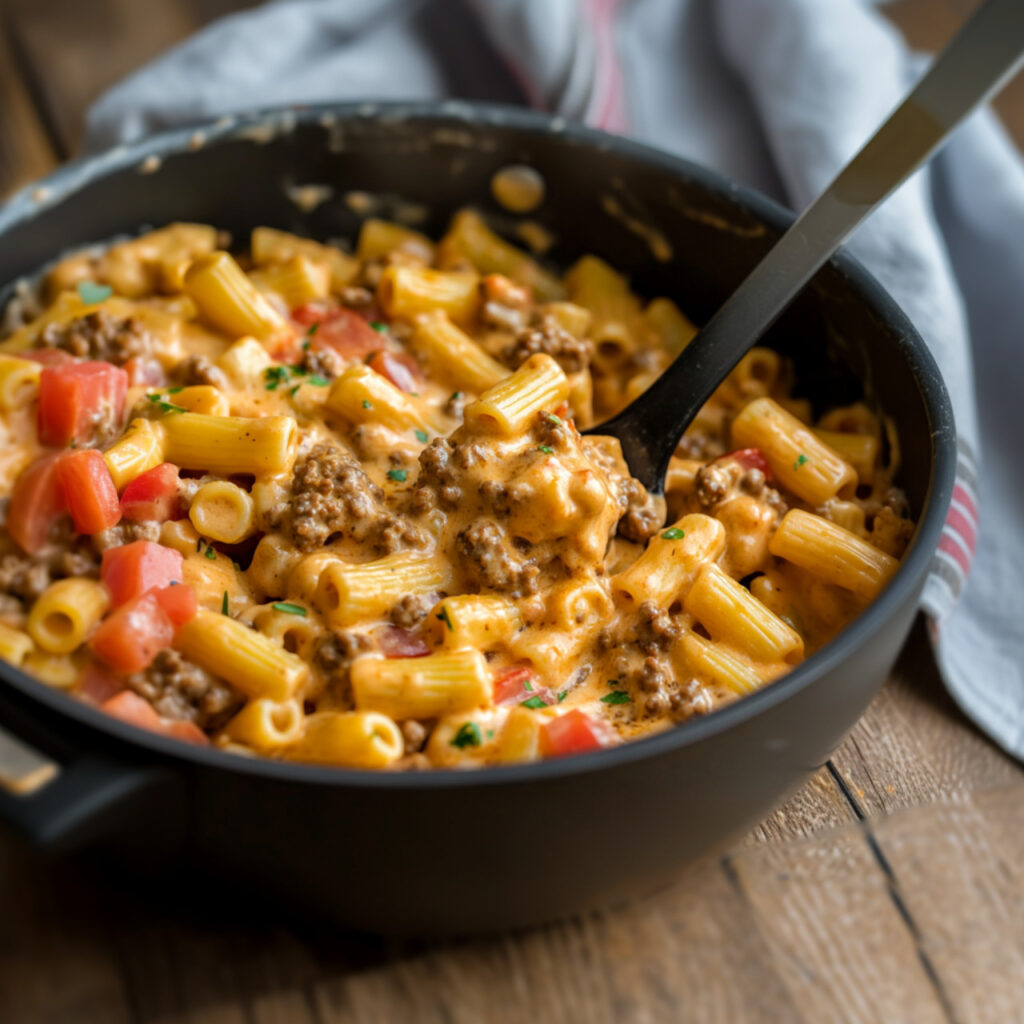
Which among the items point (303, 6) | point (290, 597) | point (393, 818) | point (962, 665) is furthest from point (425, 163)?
point (393, 818)

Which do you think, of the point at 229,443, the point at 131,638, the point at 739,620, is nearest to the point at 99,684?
the point at 131,638

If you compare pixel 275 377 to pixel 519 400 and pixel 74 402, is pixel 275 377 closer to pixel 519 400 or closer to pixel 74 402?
pixel 74 402

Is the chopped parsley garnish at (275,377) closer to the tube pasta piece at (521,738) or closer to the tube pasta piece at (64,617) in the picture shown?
the tube pasta piece at (64,617)

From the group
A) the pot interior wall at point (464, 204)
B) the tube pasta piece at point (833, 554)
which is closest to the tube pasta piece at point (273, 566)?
the tube pasta piece at point (833, 554)

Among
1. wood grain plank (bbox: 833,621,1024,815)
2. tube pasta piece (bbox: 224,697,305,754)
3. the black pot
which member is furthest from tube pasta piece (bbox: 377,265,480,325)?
wood grain plank (bbox: 833,621,1024,815)

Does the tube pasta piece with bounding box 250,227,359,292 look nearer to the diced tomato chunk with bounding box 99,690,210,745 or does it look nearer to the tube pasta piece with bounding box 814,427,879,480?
the tube pasta piece with bounding box 814,427,879,480
